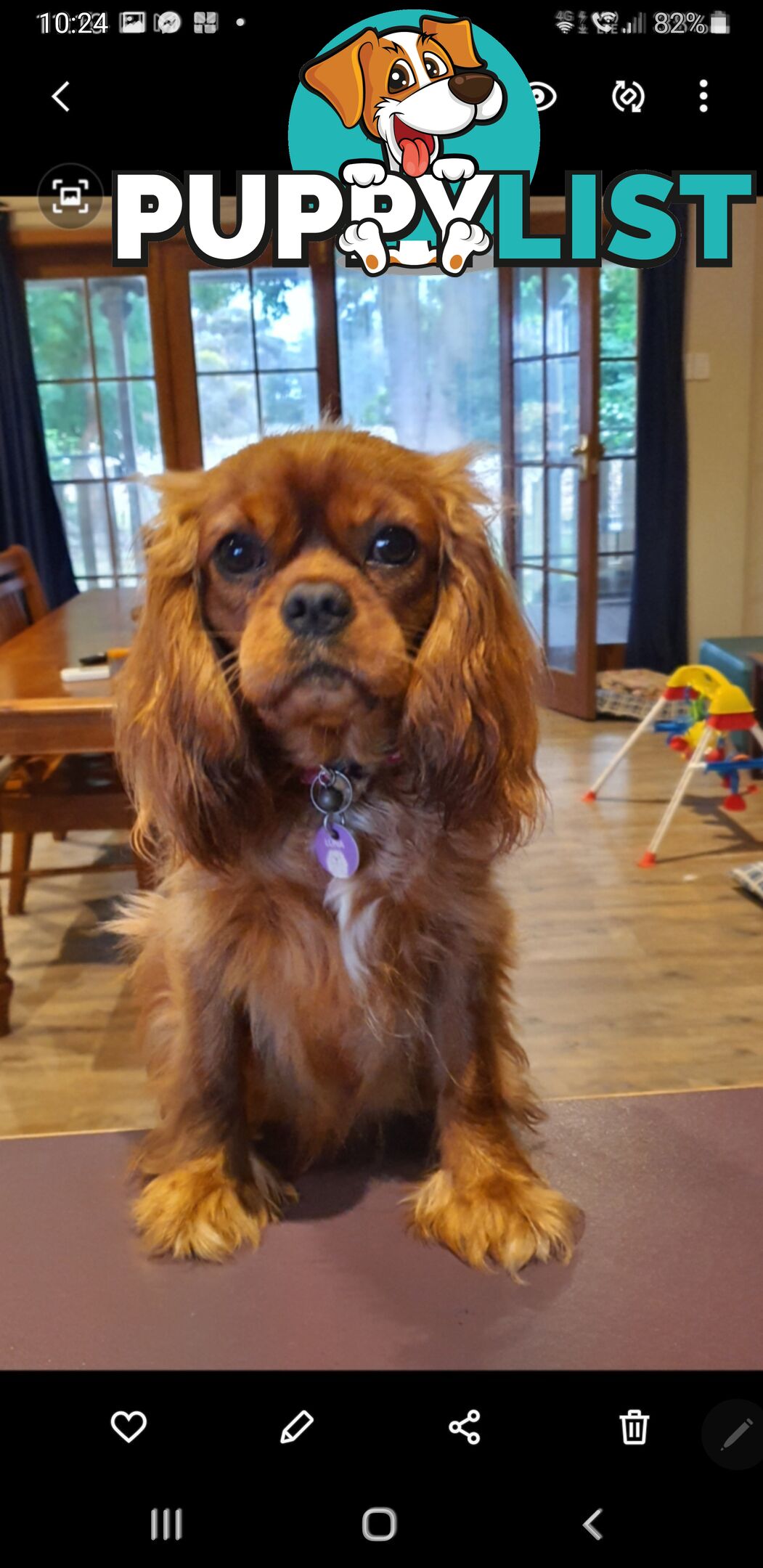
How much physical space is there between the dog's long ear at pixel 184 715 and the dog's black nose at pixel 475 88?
0.70 metres

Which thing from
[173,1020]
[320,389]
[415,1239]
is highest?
[320,389]

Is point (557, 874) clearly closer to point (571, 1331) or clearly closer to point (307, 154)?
point (307, 154)

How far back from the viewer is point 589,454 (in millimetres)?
4602

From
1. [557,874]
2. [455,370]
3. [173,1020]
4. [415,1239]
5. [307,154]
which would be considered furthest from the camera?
[455,370]

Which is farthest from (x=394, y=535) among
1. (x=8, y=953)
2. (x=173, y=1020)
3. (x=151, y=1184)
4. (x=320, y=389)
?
(x=320, y=389)

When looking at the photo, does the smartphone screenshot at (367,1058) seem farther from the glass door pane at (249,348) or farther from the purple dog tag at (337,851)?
the glass door pane at (249,348)

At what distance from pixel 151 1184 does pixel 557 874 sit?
7.73 feet

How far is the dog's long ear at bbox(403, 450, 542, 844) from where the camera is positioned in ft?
2.92

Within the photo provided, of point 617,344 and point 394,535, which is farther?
point 617,344

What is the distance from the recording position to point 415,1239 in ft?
3.08
